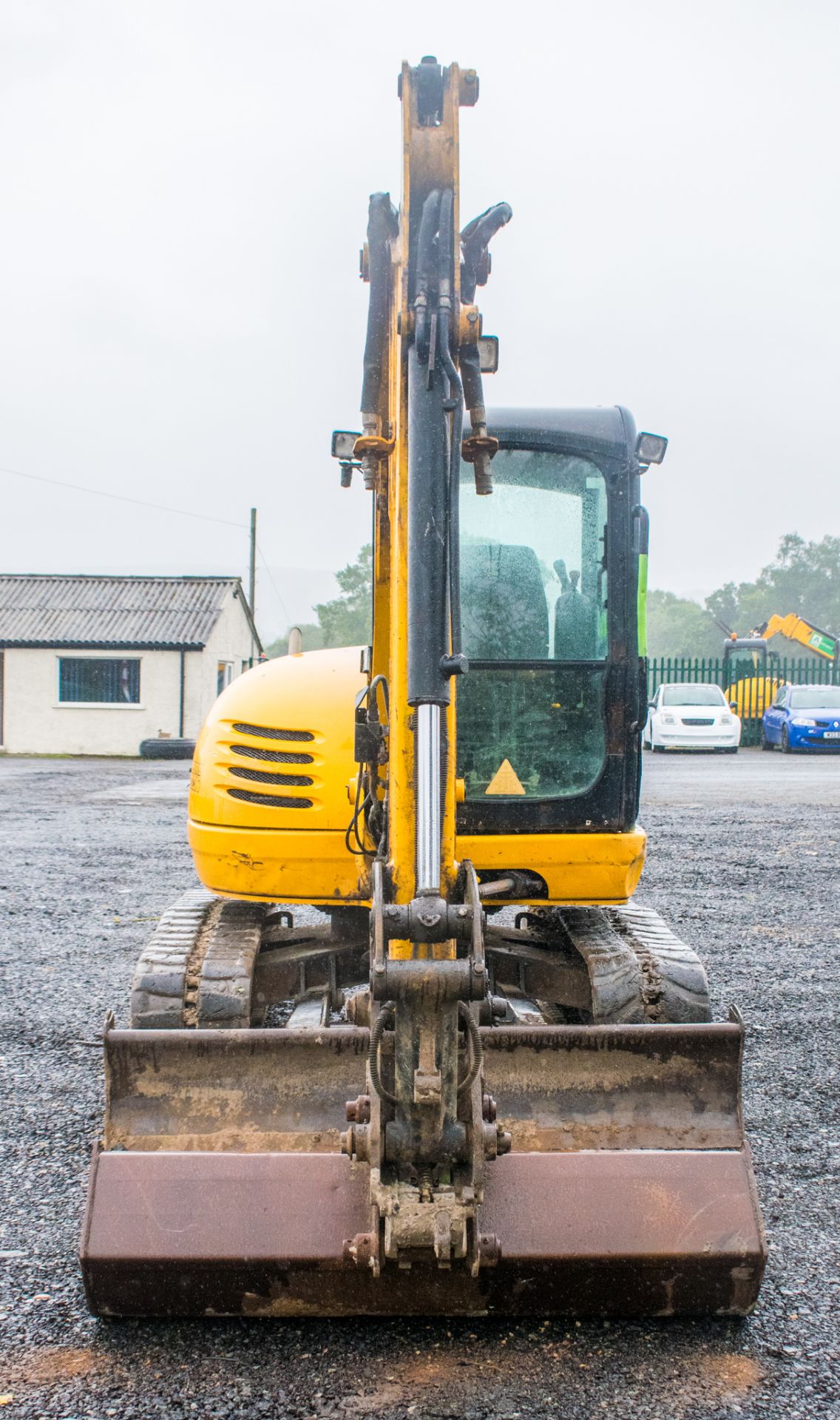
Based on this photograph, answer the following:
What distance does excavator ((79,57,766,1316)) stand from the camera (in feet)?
9.01

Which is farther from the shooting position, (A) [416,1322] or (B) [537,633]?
(B) [537,633]

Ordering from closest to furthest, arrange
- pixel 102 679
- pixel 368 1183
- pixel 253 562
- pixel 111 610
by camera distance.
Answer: pixel 368 1183 < pixel 102 679 < pixel 111 610 < pixel 253 562

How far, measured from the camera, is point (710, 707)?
2612 centimetres

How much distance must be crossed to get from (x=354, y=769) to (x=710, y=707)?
22.9 meters

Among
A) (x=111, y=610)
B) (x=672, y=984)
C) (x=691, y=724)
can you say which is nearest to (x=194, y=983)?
(x=672, y=984)

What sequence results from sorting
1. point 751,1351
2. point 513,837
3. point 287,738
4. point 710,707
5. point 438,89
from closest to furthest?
1. point 751,1351
2. point 438,89
3. point 513,837
4. point 287,738
5. point 710,707

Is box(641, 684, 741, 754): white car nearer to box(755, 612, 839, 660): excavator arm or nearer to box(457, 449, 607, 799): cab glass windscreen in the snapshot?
box(755, 612, 839, 660): excavator arm

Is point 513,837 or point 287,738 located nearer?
point 513,837

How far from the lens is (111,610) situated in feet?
107

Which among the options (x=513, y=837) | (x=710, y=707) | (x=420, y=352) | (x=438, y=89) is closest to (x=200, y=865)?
(x=513, y=837)

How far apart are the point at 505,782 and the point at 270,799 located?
0.84 metres

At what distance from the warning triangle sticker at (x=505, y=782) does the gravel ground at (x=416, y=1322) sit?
147 centimetres

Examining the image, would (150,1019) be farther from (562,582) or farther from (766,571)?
(766,571)

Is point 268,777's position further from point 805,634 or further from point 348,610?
point 348,610
